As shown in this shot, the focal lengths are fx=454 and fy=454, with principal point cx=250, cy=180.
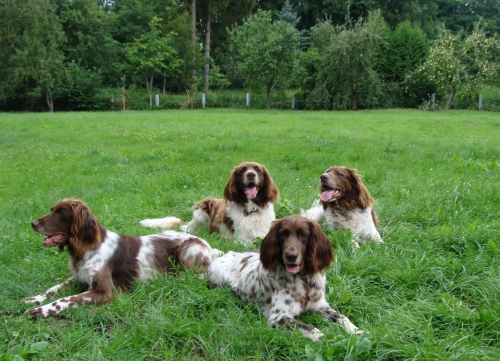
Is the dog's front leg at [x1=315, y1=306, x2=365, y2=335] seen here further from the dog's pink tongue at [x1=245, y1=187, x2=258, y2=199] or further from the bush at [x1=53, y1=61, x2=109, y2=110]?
the bush at [x1=53, y1=61, x2=109, y2=110]

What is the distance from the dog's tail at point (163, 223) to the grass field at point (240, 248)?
7.1 inches

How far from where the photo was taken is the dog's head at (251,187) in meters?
5.69

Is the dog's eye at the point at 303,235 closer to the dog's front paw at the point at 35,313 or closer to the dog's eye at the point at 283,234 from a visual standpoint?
the dog's eye at the point at 283,234

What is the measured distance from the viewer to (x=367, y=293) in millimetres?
3977

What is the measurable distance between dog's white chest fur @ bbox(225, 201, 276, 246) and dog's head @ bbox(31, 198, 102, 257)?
2.08 m

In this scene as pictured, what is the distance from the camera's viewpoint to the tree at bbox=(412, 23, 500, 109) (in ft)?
94.1

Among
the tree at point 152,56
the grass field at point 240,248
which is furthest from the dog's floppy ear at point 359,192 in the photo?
the tree at point 152,56

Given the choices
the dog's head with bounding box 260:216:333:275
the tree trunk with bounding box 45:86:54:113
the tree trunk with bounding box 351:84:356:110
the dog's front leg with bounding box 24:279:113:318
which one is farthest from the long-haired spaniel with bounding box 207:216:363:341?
the tree trunk with bounding box 45:86:54:113

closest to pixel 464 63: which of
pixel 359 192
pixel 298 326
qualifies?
pixel 359 192

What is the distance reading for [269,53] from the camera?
97.3 feet

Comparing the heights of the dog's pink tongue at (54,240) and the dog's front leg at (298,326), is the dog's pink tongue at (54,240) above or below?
above

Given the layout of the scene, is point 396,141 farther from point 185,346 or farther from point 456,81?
point 456,81

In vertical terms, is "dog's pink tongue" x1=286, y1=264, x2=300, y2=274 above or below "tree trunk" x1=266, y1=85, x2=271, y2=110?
below

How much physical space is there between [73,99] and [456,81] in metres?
26.9
